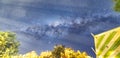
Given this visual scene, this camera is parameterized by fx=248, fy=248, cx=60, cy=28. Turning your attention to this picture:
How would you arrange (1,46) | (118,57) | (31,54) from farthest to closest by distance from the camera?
1. (1,46)
2. (31,54)
3. (118,57)

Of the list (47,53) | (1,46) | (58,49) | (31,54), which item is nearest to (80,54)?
(58,49)

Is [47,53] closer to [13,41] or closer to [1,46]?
[1,46]

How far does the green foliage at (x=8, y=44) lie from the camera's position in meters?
33.2

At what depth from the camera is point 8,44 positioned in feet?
116

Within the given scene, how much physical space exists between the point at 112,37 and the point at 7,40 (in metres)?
31.0

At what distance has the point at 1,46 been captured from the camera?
33.2m

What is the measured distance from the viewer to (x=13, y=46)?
3609 centimetres

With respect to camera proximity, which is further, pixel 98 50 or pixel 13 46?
pixel 13 46

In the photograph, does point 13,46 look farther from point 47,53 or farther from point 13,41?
point 47,53

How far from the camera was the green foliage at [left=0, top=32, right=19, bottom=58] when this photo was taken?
3324 centimetres

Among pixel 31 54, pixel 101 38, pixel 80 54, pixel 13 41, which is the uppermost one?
pixel 13 41

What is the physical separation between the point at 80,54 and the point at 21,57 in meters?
7.93

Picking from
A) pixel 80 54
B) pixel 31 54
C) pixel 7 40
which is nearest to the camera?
pixel 80 54

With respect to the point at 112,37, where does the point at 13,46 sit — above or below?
above
